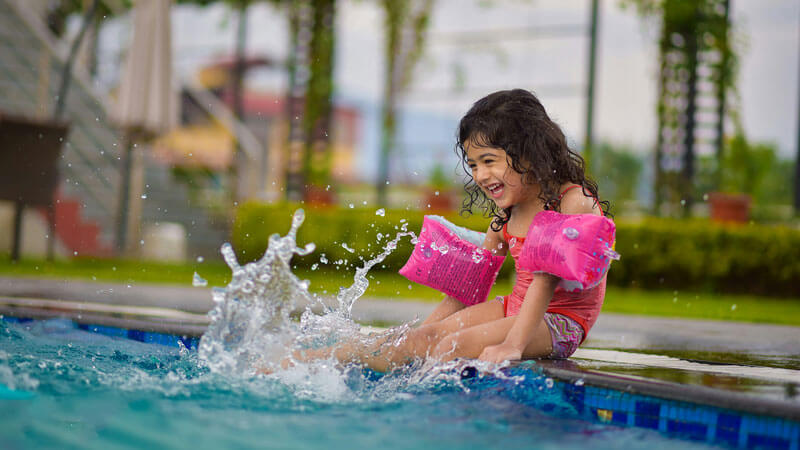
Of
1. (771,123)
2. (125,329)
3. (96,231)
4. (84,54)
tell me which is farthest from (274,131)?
(125,329)

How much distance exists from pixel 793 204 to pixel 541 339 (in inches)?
298

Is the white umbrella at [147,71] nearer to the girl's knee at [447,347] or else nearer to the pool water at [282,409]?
the pool water at [282,409]

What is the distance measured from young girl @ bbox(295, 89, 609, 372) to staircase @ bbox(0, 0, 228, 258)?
27.5ft

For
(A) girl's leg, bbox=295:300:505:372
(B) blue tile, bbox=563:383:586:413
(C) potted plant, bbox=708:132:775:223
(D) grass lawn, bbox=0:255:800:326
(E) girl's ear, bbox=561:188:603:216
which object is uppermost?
(C) potted plant, bbox=708:132:775:223

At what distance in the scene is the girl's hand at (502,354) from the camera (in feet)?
8.61

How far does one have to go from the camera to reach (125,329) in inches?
144

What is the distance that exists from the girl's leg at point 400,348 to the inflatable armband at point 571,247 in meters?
0.43

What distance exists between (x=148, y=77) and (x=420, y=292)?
Answer: 420cm

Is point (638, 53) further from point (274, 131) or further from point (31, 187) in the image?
point (274, 131)

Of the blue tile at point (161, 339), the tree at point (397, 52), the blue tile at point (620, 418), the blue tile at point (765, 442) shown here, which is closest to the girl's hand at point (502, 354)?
the blue tile at point (620, 418)

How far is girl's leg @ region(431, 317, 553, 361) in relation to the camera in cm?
278

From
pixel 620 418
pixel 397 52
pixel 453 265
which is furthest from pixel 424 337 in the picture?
pixel 397 52

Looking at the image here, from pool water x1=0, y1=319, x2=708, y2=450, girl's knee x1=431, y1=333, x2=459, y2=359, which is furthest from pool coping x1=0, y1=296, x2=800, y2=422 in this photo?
girl's knee x1=431, y1=333, x2=459, y2=359

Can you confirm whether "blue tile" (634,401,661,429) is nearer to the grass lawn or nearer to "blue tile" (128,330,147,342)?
"blue tile" (128,330,147,342)
